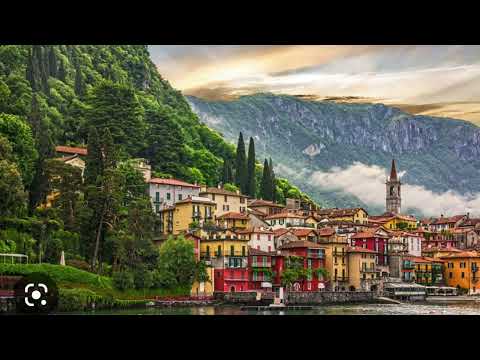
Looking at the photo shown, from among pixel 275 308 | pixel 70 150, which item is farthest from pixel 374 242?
pixel 70 150

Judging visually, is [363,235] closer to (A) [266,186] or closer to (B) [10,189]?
(A) [266,186]

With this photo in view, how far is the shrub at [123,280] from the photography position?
62.8 feet

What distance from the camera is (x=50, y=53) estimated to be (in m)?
28.6

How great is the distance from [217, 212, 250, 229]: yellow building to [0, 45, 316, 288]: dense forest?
1.72m

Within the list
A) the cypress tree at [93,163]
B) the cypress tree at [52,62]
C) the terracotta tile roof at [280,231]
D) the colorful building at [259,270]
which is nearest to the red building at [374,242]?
the terracotta tile roof at [280,231]

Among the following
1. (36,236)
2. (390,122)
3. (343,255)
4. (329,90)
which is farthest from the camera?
(343,255)

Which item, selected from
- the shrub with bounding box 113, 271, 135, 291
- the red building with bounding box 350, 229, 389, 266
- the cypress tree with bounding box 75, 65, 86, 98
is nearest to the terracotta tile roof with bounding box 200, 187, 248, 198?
the red building with bounding box 350, 229, 389, 266

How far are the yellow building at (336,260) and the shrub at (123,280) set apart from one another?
6547 mm

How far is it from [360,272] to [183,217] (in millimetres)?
5056

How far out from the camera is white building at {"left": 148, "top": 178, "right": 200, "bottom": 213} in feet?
80.3
